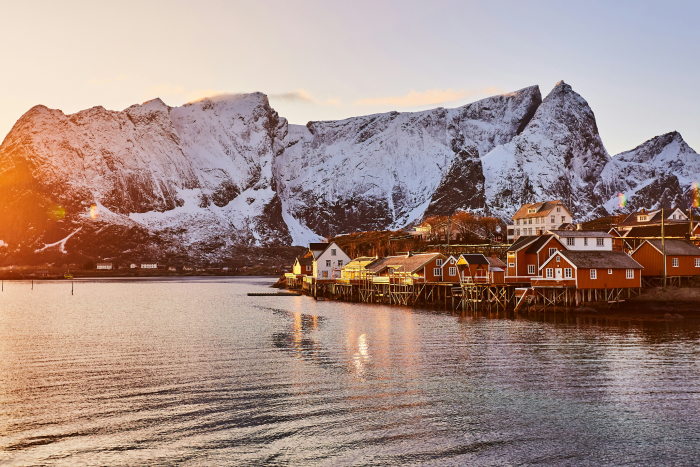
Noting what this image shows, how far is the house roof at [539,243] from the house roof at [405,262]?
47.7 ft

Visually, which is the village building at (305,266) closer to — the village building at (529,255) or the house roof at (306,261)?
the house roof at (306,261)

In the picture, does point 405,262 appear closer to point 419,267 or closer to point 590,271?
point 419,267

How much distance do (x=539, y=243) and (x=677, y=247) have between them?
52.5ft

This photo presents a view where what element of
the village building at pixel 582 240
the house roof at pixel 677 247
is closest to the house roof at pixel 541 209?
the house roof at pixel 677 247

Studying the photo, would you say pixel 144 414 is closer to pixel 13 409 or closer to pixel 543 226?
pixel 13 409

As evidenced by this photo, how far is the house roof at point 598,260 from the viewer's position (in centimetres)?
6538

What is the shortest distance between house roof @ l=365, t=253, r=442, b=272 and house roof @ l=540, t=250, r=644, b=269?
2042cm

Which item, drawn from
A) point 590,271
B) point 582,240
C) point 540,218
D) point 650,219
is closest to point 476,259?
point 582,240

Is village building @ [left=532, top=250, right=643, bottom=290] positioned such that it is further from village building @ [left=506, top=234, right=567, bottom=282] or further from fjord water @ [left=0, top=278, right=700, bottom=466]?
fjord water @ [left=0, top=278, right=700, bottom=466]

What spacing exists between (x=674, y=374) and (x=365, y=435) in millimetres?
19083

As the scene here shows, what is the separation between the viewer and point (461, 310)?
74062mm

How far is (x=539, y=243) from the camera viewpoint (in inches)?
2800

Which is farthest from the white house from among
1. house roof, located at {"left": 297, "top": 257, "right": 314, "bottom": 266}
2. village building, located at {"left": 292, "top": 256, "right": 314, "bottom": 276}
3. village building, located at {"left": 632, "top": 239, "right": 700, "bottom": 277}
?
village building, located at {"left": 632, "top": 239, "right": 700, "bottom": 277}

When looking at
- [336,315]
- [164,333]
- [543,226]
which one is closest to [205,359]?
[164,333]
